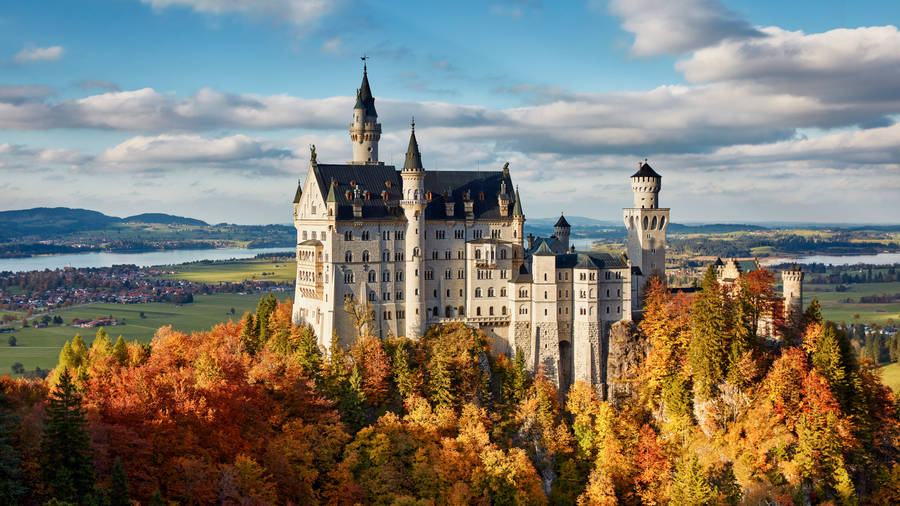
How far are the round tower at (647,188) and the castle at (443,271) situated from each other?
887 centimetres

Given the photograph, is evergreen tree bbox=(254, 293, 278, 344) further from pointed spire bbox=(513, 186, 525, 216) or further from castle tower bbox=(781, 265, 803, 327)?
castle tower bbox=(781, 265, 803, 327)

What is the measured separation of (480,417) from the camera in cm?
8825

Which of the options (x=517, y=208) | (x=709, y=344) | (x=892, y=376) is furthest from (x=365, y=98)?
(x=892, y=376)

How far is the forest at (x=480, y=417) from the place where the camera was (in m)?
69.1

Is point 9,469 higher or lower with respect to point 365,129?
lower

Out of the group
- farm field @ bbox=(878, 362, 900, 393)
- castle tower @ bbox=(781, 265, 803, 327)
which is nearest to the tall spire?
castle tower @ bbox=(781, 265, 803, 327)

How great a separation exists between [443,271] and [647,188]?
2922cm

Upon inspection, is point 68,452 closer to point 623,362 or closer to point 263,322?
point 263,322

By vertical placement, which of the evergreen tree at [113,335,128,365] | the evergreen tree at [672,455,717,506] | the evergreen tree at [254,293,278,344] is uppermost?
the evergreen tree at [254,293,278,344]

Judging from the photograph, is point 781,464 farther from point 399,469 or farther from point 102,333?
point 102,333

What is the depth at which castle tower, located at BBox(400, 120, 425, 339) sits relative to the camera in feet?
316

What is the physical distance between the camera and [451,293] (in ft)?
329

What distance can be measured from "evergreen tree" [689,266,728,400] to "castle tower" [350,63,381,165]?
1799 inches

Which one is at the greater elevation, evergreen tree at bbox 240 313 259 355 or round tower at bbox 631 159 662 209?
round tower at bbox 631 159 662 209
